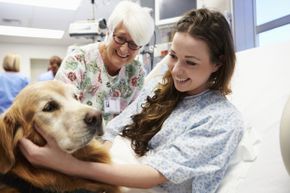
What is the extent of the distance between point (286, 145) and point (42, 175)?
2.44 ft

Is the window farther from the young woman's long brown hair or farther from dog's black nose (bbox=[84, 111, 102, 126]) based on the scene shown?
dog's black nose (bbox=[84, 111, 102, 126])

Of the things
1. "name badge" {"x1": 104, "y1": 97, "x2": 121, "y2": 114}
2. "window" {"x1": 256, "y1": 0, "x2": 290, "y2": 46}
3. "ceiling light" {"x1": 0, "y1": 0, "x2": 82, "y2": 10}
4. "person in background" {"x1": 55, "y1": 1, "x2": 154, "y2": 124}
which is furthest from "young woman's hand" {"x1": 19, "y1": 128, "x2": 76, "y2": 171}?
"ceiling light" {"x1": 0, "y1": 0, "x2": 82, "y2": 10}

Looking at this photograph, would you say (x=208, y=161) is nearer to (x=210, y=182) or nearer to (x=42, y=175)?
(x=210, y=182)

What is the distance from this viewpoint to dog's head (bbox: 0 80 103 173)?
1.09 metres

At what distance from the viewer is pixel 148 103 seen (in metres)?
1.49

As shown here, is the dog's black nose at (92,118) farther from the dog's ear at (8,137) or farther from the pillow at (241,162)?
the pillow at (241,162)

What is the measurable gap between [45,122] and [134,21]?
946mm

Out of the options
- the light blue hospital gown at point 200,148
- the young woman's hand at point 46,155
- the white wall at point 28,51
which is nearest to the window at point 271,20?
the light blue hospital gown at point 200,148

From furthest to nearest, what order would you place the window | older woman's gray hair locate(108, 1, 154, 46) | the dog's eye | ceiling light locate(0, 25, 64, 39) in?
ceiling light locate(0, 25, 64, 39), the window, older woman's gray hair locate(108, 1, 154, 46), the dog's eye

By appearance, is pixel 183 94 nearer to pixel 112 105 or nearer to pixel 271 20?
pixel 112 105

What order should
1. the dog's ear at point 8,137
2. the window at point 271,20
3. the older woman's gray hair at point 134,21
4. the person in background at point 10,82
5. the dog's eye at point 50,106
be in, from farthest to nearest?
1. the person in background at point 10,82
2. the window at point 271,20
3. the older woman's gray hair at point 134,21
4. the dog's eye at point 50,106
5. the dog's ear at point 8,137

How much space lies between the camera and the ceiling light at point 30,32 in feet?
26.8

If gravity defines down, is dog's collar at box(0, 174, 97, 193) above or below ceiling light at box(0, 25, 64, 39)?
below

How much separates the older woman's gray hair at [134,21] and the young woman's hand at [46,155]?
978 mm
